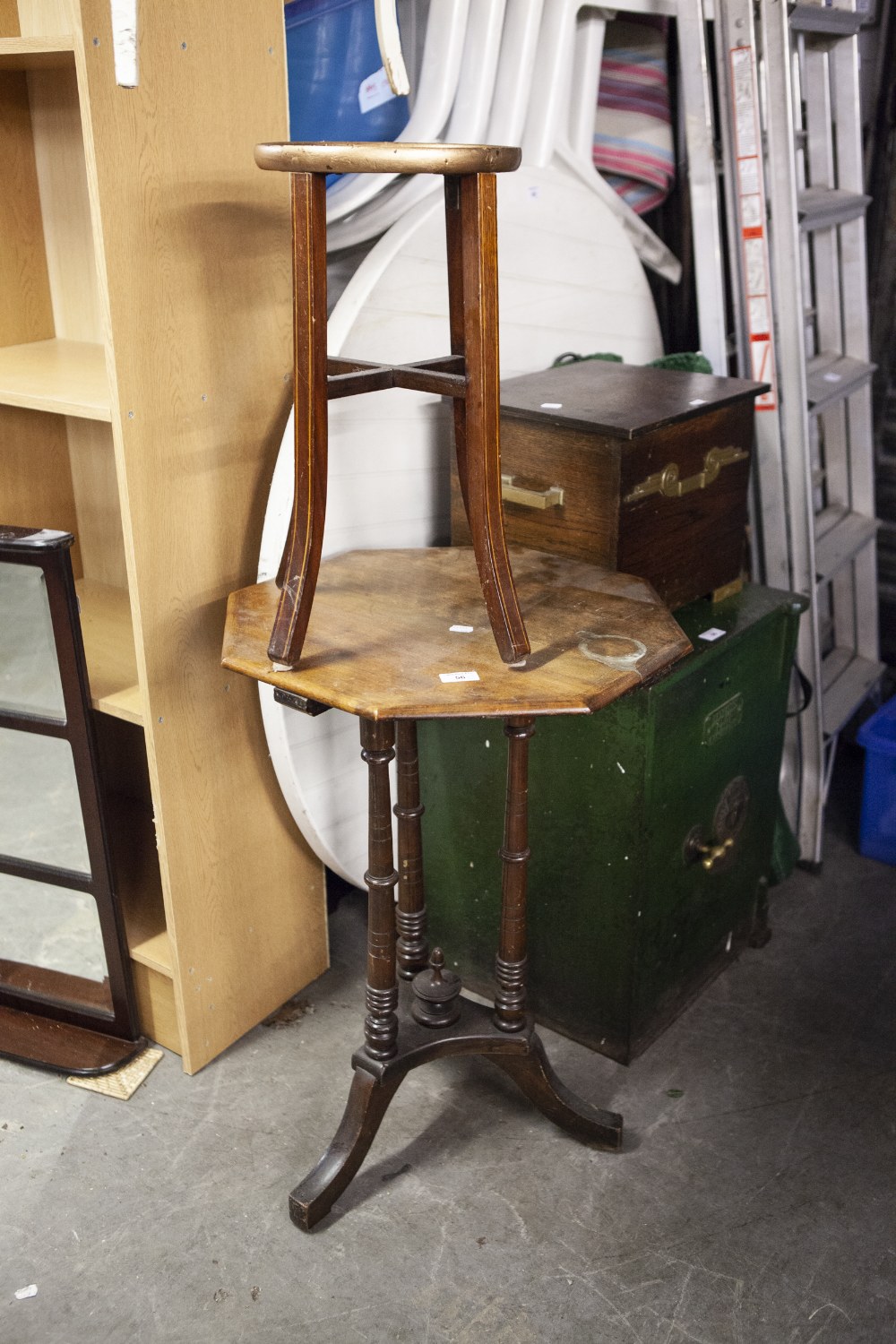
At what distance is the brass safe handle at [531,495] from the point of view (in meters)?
2.08

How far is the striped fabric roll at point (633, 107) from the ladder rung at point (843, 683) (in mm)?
1306

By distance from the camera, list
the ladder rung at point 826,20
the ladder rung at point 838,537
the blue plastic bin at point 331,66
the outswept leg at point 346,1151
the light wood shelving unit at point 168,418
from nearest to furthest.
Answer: the light wood shelving unit at point 168,418 < the outswept leg at point 346,1151 < the blue plastic bin at point 331,66 < the ladder rung at point 826,20 < the ladder rung at point 838,537

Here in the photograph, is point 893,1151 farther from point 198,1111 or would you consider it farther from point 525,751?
point 198,1111

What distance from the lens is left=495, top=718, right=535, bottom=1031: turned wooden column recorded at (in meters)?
1.81

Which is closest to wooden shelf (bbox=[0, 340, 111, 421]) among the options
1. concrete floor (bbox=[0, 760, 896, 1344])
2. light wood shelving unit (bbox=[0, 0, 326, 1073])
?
light wood shelving unit (bbox=[0, 0, 326, 1073])

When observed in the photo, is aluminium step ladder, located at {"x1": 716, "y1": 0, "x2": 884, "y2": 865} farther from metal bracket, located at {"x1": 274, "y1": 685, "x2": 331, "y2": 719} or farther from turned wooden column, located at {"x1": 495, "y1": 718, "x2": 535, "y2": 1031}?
metal bracket, located at {"x1": 274, "y1": 685, "x2": 331, "y2": 719}

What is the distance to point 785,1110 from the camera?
220 centimetres

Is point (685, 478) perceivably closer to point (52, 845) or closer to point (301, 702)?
point (301, 702)

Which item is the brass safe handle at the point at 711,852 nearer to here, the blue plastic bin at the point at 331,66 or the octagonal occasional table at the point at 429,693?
the octagonal occasional table at the point at 429,693

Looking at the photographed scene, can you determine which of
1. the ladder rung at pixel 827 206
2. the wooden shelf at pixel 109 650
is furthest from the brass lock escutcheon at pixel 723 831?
the ladder rung at pixel 827 206

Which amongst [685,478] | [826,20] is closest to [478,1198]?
[685,478]

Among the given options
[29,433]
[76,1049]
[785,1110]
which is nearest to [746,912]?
[785,1110]

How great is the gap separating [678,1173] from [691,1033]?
0.39m

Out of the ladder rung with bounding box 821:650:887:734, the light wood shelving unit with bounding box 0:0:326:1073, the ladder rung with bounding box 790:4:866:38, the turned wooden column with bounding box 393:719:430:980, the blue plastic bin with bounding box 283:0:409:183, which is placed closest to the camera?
the light wood shelving unit with bounding box 0:0:326:1073
